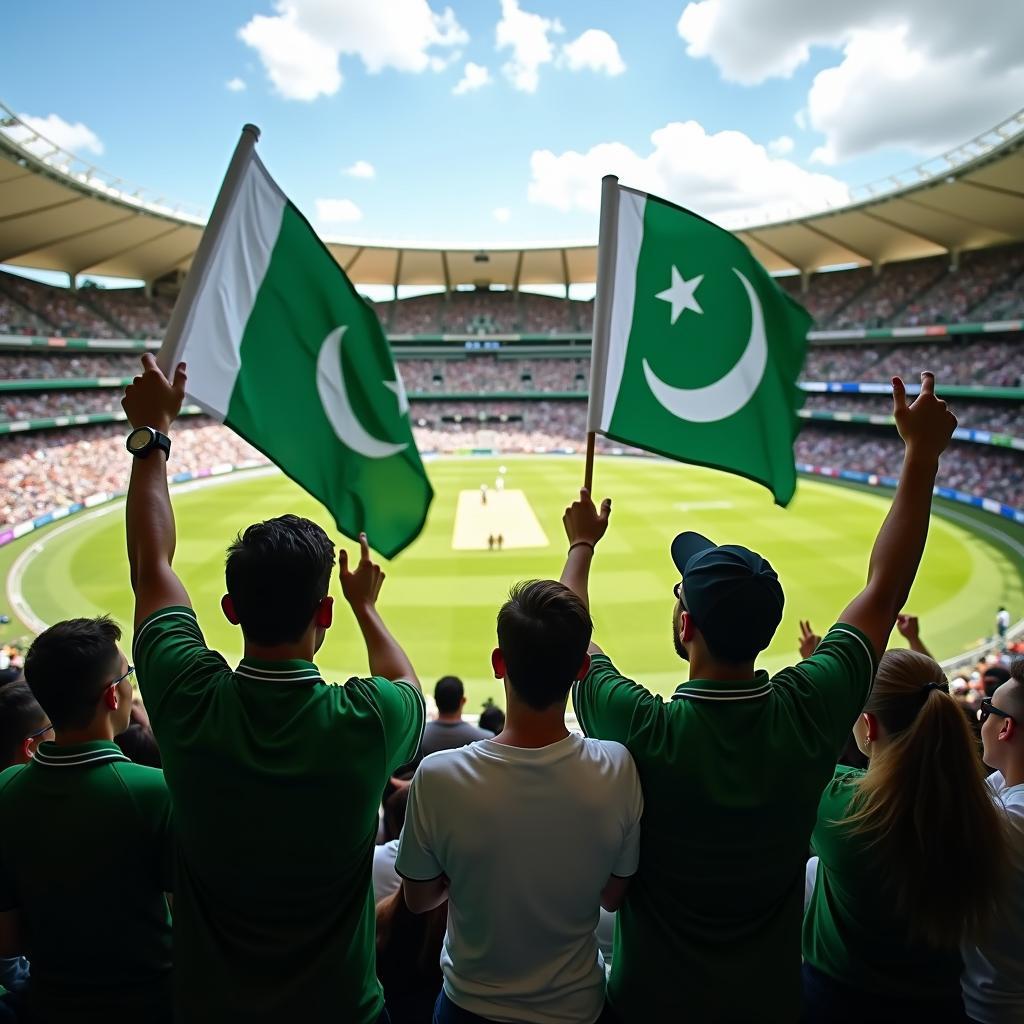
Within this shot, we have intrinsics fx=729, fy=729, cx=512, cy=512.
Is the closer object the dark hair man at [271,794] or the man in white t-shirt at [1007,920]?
the dark hair man at [271,794]

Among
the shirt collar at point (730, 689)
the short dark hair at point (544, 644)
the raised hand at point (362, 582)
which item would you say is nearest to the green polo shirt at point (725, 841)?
the shirt collar at point (730, 689)

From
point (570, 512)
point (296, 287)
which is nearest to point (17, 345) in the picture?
point (296, 287)

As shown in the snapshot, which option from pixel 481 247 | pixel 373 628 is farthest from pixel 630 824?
pixel 481 247

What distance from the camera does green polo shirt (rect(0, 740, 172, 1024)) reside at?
2123 millimetres

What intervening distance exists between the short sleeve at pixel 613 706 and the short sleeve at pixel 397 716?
19.0 inches

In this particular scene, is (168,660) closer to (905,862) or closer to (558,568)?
(905,862)

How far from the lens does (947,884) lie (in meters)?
2.14

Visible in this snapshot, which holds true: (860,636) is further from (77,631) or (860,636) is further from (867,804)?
(77,631)

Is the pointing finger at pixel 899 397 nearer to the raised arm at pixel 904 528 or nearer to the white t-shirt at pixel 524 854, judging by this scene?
the raised arm at pixel 904 528

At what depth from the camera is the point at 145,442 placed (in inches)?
99.5

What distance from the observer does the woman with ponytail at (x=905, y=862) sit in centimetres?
215

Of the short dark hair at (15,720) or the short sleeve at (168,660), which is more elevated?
the short sleeve at (168,660)

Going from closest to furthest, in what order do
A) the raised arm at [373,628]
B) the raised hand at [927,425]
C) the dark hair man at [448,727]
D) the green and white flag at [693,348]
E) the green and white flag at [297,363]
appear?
the raised arm at [373,628] < the raised hand at [927,425] < the green and white flag at [297,363] < the green and white flag at [693,348] < the dark hair man at [448,727]

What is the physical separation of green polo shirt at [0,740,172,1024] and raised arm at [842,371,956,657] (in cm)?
227
